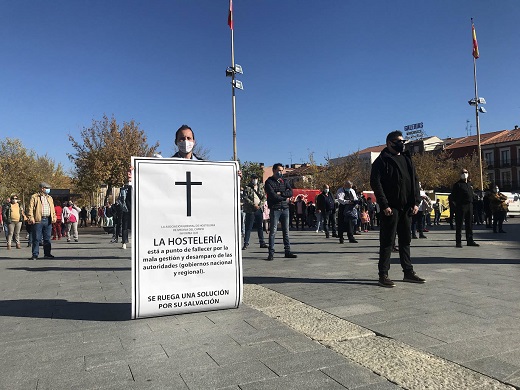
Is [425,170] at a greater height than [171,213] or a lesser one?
greater

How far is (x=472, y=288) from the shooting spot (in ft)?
16.3

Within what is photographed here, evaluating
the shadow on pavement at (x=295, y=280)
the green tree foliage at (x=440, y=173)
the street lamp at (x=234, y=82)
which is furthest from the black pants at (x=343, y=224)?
the green tree foliage at (x=440, y=173)

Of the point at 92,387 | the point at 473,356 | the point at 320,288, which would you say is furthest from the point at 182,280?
the point at 473,356

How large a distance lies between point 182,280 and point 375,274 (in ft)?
11.0

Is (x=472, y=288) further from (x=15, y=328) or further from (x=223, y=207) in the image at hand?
(x=15, y=328)

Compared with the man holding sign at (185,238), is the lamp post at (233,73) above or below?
above

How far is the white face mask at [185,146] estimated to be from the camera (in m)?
4.68

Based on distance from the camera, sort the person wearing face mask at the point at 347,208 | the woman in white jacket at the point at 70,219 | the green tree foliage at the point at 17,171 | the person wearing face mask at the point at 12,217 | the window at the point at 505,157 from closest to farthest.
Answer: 1. the person wearing face mask at the point at 347,208
2. the person wearing face mask at the point at 12,217
3. the woman in white jacket at the point at 70,219
4. the green tree foliage at the point at 17,171
5. the window at the point at 505,157

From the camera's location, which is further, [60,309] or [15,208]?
[15,208]

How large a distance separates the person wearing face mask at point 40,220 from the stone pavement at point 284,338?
14.6 ft

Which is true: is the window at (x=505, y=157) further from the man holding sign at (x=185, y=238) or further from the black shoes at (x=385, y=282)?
the man holding sign at (x=185, y=238)

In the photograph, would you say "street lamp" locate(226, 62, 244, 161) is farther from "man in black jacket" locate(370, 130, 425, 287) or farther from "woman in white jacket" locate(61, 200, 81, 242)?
"man in black jacket" locate(370, 130, 425, 287)

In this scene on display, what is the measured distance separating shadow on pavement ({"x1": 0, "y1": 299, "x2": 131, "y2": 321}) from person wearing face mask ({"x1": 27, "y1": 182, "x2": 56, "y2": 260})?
5421 millimetres

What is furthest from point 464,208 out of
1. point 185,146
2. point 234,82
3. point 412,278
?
point 234,82
